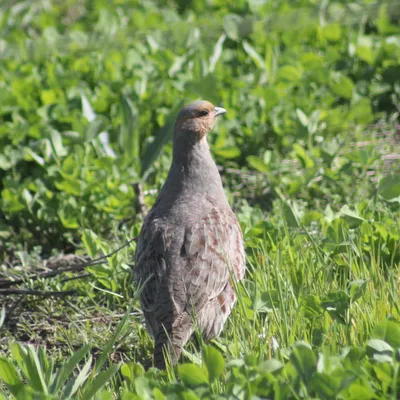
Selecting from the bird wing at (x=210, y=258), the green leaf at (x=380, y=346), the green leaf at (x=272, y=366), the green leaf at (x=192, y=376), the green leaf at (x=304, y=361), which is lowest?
the bird wing at (x=210, y=258)

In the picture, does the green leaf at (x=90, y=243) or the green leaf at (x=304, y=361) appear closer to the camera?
the green leaf at (x=304, y=361)

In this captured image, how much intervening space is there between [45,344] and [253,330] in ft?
4.50

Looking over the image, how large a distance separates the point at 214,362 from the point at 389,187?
2166 mm

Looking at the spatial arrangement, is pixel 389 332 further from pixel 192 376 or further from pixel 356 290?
pixel 192 376

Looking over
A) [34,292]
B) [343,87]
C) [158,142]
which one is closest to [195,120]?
[34,292]

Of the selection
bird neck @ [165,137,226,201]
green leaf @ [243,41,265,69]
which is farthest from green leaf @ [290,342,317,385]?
green leaf @ [243,41,265,69]

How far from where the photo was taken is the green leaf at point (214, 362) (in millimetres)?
3064

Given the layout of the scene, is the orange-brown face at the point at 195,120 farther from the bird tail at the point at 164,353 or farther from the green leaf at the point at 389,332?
the green leaf at the point at 389,332

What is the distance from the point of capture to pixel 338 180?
218 inches

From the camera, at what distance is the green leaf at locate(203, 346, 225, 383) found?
3.06 metres

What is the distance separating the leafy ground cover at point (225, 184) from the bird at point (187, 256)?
12 centimetres

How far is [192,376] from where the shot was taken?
306 centimetres

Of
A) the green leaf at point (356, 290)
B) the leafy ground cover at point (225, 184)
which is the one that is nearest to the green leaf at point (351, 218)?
the leafy ground cover at point (225, 184)

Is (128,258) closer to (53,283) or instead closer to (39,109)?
(53,283)
